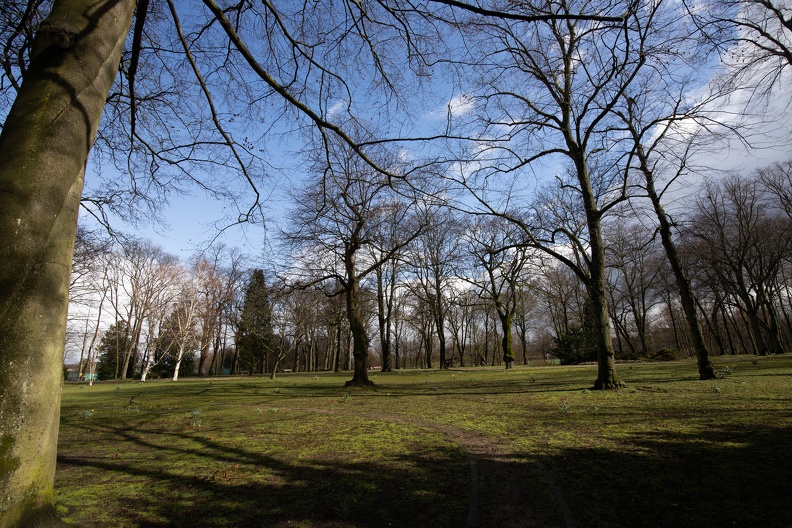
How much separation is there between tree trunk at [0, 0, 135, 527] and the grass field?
1.58 meters

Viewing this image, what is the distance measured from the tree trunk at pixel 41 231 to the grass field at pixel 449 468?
62.3 inches

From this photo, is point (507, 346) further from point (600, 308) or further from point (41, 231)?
point (41, 231)

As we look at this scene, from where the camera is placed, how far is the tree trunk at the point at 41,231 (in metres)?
1.71

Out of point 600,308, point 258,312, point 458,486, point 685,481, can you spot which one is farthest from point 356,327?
point 685,481

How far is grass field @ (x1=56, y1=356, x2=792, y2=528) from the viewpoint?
2889 millimetres

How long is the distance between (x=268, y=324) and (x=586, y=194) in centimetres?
1813

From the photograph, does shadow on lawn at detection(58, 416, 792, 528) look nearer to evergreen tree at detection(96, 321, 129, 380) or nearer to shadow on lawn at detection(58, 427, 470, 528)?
shadow on lawn at detection(58, 427, 470, 528)

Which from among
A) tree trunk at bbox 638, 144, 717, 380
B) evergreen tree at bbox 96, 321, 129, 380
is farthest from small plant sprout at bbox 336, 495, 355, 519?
evergreen tree at bbox 96, 321, 129, 380

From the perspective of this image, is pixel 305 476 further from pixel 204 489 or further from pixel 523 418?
pixel 523 418

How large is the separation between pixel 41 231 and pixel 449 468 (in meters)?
3.95

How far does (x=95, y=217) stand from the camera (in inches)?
275

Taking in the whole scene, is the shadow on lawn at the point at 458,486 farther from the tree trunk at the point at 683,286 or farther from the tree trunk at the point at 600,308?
the tree trunk at the point at 683,286

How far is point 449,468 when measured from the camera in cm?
398

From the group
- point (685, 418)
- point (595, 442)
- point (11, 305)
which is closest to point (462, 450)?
point (595, 442)
